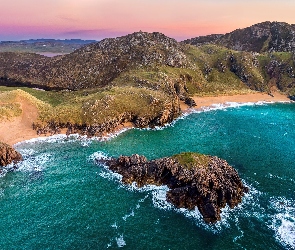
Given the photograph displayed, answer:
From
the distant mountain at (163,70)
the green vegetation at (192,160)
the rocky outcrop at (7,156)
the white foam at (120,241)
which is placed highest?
the distant mountain at (163,70)

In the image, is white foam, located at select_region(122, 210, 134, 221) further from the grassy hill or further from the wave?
the grassy hill

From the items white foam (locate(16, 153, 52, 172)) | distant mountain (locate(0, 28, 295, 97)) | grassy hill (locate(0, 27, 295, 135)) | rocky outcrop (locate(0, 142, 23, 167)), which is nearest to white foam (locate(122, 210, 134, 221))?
white foam (locate(16, 153, 52, 172))

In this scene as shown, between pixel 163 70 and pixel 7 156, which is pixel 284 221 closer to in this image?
pixel 7 156

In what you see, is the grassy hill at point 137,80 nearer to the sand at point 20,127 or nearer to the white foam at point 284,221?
the sand at point 20,127

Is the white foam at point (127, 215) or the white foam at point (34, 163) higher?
the white foam at point (34, 163)

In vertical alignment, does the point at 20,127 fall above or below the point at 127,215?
above

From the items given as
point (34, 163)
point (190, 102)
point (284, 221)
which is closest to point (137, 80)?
point (190, 102)

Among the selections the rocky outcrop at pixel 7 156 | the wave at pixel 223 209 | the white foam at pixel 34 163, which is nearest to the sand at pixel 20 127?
the rocky outcrop at pixel 7 156

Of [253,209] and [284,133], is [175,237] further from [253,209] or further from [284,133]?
[284,133]
